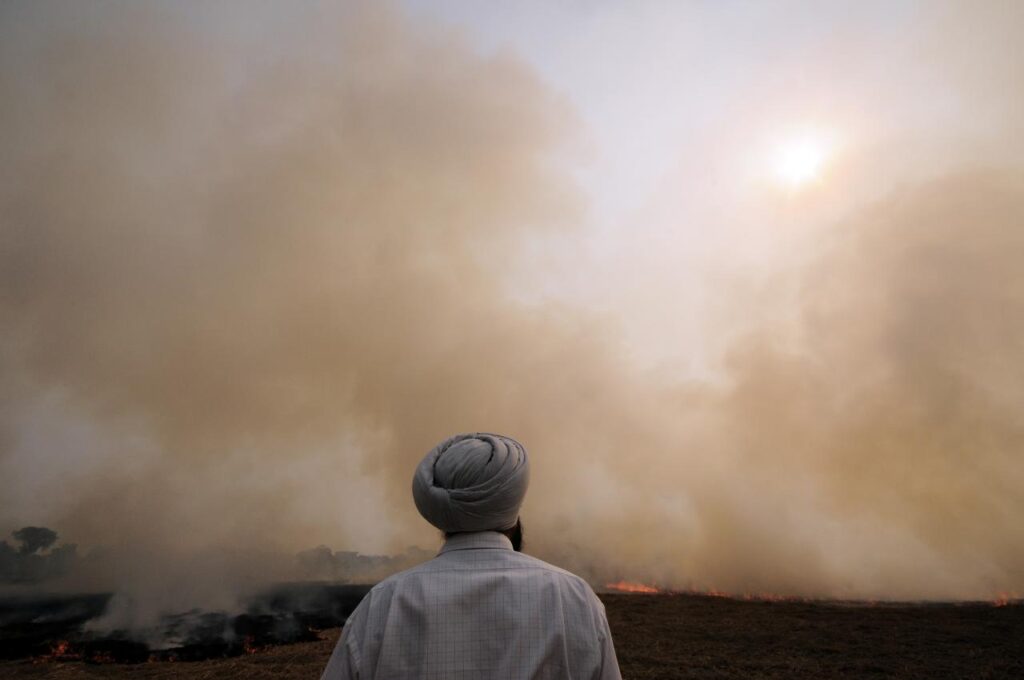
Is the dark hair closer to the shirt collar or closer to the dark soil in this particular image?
the shirt collar

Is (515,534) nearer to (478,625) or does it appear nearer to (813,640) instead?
(478,625)

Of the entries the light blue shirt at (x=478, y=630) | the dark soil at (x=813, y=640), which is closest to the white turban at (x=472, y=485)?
the light blue shirt at (x=478, y=630)

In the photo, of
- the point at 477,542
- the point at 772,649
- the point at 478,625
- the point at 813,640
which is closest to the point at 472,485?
the point at 477,542

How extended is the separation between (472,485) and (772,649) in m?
18.0

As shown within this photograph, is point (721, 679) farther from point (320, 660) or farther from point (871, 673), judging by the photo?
point (320, 660)

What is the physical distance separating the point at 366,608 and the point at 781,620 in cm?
2312

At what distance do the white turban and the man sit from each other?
0.09 meters

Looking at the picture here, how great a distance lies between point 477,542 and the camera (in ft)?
6.63

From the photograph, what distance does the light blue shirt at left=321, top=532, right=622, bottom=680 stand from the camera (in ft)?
6.04

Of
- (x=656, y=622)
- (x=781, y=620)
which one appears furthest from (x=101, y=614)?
(x=781, y=620)

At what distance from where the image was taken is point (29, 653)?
1620 cm

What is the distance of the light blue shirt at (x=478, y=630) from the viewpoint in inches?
72.5

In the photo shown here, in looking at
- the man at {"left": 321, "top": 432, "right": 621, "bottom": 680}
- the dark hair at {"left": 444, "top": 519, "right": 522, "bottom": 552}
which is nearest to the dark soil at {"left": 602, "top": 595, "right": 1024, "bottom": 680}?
the dark hair at {"left": 444, "top": 519, "right": 522, "bottom": 552}

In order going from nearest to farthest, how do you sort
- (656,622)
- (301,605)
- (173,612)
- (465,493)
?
(465,493) < (656,622) < (173,612) < (301,605)
